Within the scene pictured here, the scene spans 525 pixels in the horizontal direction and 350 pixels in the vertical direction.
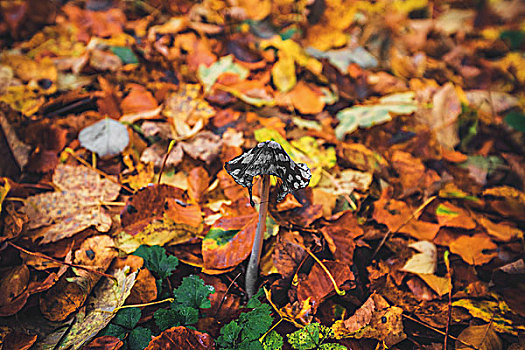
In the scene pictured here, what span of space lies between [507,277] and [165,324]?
144 cm

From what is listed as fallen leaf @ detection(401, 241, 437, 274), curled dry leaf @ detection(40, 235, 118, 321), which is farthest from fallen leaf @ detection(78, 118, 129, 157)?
fallen leaf @ detection(401, 241, 437, 274)

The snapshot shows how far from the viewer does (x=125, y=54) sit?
232cm

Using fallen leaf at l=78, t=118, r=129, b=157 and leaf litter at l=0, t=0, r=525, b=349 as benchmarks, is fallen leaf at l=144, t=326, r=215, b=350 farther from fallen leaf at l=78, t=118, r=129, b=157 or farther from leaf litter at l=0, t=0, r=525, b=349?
fallen leaf at l=78, t=118, r=129, b=157

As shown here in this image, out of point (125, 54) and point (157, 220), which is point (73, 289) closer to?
point (157, 220)

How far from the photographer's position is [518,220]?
5.89 ft

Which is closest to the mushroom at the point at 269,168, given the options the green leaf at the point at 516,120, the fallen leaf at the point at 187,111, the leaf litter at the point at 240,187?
the leaf litter at the point at 240,187

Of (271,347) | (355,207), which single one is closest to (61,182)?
(271,347)

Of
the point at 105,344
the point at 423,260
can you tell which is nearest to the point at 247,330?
the point at 105,344

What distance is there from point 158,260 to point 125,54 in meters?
1.54

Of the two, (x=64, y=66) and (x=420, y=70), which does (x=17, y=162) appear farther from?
(x=420, y=70)

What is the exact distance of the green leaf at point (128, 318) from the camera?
4.10 feet

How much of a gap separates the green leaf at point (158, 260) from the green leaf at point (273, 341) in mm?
442

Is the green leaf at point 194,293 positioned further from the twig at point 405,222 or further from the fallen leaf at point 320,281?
the twig at point 405,222

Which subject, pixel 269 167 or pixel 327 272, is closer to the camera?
pixel 269 167
